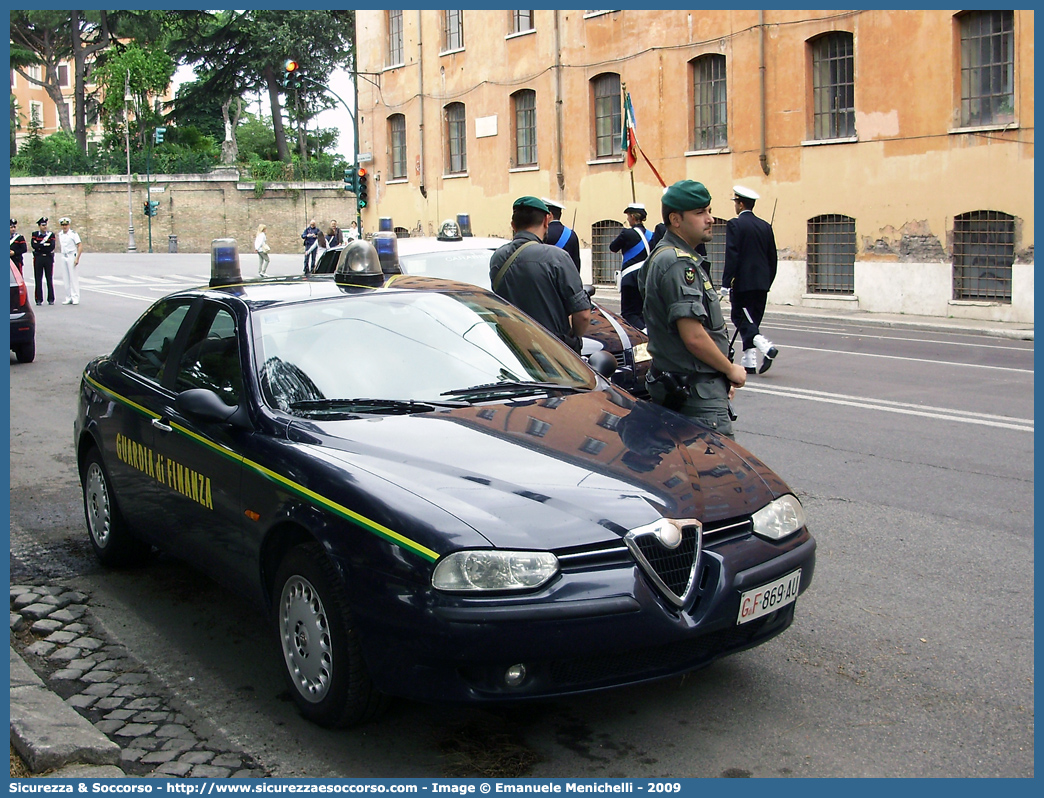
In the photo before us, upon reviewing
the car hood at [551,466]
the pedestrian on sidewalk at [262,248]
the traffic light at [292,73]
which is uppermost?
the traffic light at [292,73]

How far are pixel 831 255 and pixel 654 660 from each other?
21990 millimetres

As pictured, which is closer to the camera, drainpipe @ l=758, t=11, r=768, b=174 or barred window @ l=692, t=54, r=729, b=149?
drainpipe @ l=758, t=11, r=768, b=174

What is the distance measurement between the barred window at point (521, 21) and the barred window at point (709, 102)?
6.49m

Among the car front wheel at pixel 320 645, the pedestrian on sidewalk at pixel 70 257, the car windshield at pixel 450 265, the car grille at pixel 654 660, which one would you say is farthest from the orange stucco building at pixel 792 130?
the car front wheel at pixel 320 645

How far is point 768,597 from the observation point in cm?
399

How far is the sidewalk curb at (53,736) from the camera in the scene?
3699 mm

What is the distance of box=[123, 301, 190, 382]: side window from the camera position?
5547 mm

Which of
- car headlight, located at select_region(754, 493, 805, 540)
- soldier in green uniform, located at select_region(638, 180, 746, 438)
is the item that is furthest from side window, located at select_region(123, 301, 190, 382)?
car headlight, located at select_region(754, 493, 805, 540)

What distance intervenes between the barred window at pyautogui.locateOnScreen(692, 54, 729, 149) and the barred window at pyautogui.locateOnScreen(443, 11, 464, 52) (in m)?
9.71

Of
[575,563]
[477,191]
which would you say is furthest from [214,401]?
[477,191]

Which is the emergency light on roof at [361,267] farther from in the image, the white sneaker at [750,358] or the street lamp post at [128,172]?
the street lamp post at [128,172]

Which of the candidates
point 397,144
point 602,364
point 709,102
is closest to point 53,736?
point 602,364

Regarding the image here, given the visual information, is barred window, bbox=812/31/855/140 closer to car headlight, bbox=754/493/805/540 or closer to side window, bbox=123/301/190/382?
side window, bbox=123/301/190/382

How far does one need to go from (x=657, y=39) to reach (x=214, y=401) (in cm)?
2510
